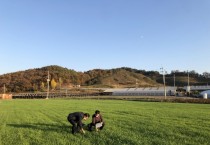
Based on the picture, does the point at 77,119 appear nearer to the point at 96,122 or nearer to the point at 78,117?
the point at 78,117

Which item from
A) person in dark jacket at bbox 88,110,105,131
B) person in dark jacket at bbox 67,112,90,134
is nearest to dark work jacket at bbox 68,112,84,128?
person in dark jacket at bbox 67,112,90,134

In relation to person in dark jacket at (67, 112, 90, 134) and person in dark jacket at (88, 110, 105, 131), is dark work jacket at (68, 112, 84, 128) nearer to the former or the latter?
person in dark jacket at (67, 112, 90, 134)

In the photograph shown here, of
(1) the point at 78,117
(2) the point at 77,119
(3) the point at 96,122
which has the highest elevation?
(1) the point at 78,117

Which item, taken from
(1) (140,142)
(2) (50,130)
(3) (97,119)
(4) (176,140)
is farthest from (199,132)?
(2) (50,130)

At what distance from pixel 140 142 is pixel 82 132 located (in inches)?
192

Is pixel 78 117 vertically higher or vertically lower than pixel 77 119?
higher

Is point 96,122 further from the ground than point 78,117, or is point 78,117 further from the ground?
point 78,117

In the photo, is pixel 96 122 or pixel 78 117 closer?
pixel 78 117

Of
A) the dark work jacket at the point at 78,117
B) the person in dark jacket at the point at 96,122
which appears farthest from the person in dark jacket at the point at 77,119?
the person in dark jacket at the point at 96,122

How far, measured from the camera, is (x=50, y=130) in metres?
22.1

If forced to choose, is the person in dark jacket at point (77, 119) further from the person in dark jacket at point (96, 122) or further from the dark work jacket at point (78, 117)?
the person in dark jacket at point (96, 122)

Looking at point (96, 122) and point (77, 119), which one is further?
point (96, 122)

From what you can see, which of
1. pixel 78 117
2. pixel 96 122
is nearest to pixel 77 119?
pixel 78 117

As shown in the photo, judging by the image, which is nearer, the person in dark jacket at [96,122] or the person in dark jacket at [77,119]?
the person in dark jacket at [77,119]
